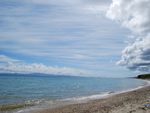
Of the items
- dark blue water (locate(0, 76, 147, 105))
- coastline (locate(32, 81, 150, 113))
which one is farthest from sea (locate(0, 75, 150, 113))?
coastline (locate(32, 81, 150, 113))

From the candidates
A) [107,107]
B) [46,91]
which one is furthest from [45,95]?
[107,107]

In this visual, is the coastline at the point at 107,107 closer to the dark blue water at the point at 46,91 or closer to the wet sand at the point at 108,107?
the wet sand at the point at 108,107

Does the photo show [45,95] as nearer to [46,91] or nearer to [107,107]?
[46,91]

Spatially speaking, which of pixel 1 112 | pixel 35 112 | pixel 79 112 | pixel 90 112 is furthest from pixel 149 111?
pixel 1 112

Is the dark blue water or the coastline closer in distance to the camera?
the coastline

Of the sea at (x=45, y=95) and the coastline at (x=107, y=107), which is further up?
the coastline at (x=107, y=107)

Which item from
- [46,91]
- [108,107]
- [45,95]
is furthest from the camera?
[46,91]

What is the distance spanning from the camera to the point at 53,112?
1112cm

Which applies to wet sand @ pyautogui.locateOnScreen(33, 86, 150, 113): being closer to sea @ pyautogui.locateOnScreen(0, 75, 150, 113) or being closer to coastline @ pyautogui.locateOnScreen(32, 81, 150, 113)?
coastline @ pyautogui.locateOnScreen(32, 81, 150, 113)

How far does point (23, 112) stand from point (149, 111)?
10.2 meters

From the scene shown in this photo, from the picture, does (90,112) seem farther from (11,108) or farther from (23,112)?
(11,108)

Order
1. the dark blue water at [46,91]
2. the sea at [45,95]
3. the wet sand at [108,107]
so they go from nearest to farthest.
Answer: the wet sand at [108,107], the sea at [45,95], the dark blue water at [46,91]

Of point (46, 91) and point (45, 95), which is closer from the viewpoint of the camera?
point (45, 95)

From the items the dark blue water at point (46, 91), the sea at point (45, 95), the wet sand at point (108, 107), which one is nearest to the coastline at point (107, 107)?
the wet sand at point (108, 107)
